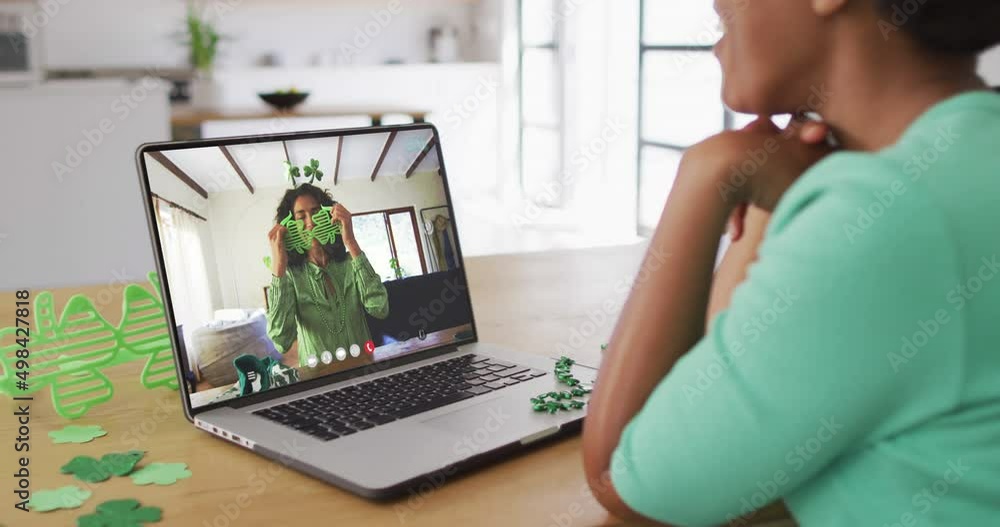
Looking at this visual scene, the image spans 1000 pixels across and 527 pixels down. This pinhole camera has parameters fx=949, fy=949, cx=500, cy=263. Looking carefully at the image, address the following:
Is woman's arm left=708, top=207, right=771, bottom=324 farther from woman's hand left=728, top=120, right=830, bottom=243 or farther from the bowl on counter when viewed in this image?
the bowl on counter

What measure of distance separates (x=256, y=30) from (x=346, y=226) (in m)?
6.25

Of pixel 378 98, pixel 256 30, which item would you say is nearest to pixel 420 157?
pixel 378 98

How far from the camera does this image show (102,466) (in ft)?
2.51

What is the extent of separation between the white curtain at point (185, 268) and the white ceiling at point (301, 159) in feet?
0.15

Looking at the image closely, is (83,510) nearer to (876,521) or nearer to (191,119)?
(876,521)

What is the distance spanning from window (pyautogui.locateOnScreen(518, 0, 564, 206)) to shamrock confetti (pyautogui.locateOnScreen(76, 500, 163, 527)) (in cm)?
575

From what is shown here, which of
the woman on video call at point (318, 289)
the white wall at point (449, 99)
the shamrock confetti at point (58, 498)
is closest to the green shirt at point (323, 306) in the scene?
the woman on video call at point (318, 289)

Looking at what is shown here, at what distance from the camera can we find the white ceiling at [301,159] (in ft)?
3.03

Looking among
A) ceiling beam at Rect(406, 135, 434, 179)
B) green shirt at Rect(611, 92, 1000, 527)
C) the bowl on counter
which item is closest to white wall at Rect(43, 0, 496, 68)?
the bowl on counter

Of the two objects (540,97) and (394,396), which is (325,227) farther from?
(540,97)

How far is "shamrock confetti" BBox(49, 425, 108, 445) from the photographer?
833 mm

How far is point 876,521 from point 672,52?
4726 millimetres

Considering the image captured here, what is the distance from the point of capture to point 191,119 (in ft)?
16.7

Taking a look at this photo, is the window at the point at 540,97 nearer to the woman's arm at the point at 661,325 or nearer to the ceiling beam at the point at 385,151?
the ceiling beam at the point at 385,151
